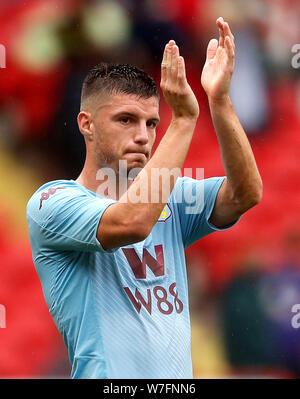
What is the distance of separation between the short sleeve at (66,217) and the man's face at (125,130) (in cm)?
17

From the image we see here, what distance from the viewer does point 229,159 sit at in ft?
6.66

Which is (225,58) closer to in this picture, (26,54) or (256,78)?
(256,78)

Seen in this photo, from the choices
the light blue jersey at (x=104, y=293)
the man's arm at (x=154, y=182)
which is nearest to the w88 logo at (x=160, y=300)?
the light blue jersey at (x=104, y=293)

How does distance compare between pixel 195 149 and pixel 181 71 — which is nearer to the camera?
pixel 181 71

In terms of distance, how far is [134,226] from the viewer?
1.77 m

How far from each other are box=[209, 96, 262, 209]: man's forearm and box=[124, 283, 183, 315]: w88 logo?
39cm

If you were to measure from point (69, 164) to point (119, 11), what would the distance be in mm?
1223

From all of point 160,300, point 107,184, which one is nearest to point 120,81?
point 107,184

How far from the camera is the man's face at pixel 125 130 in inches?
82.4
